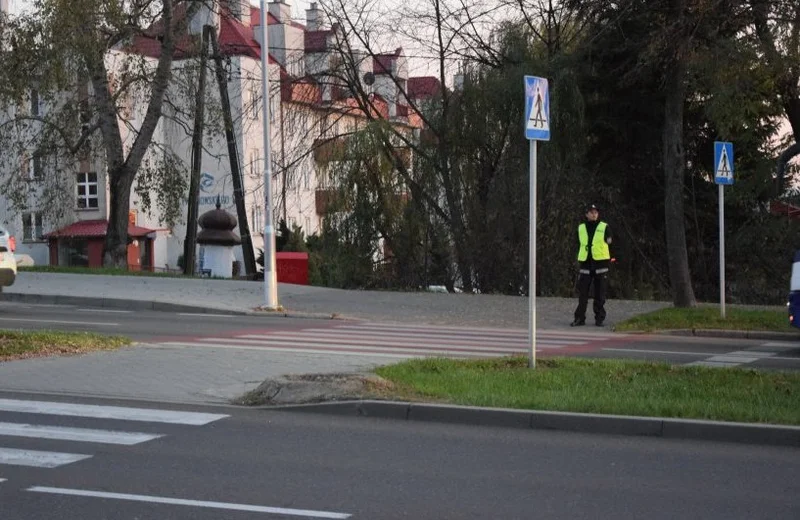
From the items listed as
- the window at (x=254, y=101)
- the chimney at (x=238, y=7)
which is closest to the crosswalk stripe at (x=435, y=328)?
the window at (x=254, y=101)

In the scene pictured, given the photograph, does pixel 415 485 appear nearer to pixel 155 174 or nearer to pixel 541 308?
pixel 541 308

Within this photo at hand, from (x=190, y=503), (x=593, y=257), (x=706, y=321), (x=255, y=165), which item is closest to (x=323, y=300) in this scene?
(x=593, y=257)

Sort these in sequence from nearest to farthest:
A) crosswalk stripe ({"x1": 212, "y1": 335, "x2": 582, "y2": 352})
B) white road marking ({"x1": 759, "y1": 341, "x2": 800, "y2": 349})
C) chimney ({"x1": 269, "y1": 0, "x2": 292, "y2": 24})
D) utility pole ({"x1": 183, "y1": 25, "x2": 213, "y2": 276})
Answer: crosswalk stripe ({"x1": 212, "y1": 335, "x2": 582, "y2": 352})
white road marking ({"x1": 759, "y1": 341, "x2": 800, "y2": 349})
utility pole ({"x1": 183, "y1": 25, "x2": 213, "y2": 276})
chimney ({"x1": 269, "y1": 0, "x2": 292, "y2": 24})

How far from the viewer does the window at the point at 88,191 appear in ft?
210

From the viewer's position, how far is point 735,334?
18.1 m

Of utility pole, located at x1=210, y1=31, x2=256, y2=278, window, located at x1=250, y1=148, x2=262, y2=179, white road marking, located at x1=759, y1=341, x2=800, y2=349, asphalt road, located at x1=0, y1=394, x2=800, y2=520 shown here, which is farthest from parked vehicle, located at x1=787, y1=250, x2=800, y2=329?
window, located at x1=250, y1=148, x2=262, y2=179

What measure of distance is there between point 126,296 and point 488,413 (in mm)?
14317

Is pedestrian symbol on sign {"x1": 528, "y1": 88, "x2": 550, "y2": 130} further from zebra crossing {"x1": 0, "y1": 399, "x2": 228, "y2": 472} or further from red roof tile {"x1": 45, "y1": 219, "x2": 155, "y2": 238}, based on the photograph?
red roof tile {"x1": 45, "y1": 219, "x2": 155, "y2": 238}

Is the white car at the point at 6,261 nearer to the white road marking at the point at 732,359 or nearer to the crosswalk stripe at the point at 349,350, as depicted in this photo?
the crosswalk stripe at the point at 349,350

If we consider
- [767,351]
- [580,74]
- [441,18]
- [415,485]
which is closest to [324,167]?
[441,18]

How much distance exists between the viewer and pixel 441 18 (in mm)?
28875

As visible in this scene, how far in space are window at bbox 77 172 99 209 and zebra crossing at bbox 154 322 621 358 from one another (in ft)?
157

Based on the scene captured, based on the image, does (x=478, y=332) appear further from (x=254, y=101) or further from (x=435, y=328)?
(x=254, y=101)

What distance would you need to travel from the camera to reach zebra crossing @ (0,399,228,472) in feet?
26.1
